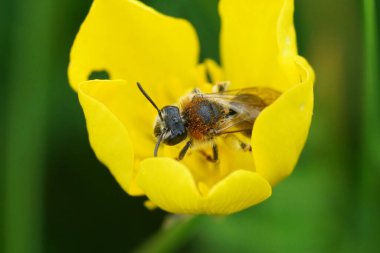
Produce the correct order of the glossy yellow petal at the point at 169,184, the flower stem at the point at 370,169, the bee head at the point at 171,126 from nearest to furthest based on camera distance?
the glossy yellow petal at the point at 169,184, the bee head at the point at 171,126, the flower stem at the point at 370,169

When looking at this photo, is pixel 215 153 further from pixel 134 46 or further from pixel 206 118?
pixel 134 46

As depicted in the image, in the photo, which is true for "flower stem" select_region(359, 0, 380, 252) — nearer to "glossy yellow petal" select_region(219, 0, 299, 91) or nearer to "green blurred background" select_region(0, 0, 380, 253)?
"green blurred background" select_region(0, 0, 380, 253)

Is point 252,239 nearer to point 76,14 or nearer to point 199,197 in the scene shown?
point 199,197

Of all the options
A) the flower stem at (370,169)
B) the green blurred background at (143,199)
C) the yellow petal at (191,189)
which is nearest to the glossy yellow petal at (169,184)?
the yellow petal at (191,189)

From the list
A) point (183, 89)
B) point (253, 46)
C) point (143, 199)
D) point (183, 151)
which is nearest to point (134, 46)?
point (183, 89)

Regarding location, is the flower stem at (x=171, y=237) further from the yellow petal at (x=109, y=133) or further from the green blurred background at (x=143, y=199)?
the yellow petal at (x=109, y=133)

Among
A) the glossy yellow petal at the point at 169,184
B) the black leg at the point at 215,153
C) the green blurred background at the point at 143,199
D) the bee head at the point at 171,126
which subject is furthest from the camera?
the green blurred background at the point at 143,199

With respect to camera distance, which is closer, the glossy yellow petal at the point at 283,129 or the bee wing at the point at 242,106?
the glossy yellow petal at the point at 283,129
